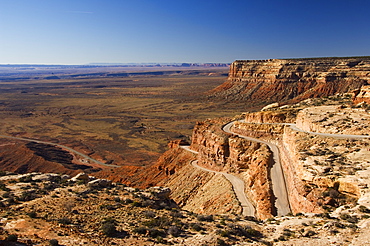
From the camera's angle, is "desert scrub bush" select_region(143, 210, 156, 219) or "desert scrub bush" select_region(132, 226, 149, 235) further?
"desert scrub bush" select_region(143, 210, 156, 219)

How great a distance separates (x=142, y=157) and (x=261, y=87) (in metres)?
84.3

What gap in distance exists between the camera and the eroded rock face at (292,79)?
115 m

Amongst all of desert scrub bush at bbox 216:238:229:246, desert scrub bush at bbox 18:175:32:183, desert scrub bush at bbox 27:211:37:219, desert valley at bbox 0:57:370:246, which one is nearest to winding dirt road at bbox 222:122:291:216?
desert valley at bbox 0:57:370:246

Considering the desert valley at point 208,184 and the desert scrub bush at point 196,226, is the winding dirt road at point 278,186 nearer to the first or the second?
the desert valley at point 208,184

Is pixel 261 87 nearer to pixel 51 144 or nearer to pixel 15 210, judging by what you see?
pixel 51 144

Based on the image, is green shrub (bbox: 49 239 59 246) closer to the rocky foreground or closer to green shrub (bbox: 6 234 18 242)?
the rocky foreground

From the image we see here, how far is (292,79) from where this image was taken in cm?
13175

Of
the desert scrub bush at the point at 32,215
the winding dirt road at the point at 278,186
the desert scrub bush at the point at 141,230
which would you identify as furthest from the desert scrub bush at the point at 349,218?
the desert scrub bush at the point at 32,215

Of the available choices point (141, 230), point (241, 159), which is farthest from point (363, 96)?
point (141, 230)

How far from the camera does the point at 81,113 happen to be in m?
136

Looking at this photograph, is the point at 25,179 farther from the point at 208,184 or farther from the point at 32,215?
the point at 208,184

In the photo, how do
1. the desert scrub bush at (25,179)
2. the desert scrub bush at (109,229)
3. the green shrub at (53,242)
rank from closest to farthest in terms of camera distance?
1. the green shrub at (53,242)
2. the desert scrub bush at (109,229)
3. the desert scrub bush at (25,179)

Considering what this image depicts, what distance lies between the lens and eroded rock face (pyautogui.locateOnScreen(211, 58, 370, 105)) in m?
115

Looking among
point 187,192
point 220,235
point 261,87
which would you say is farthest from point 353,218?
point 261,87
